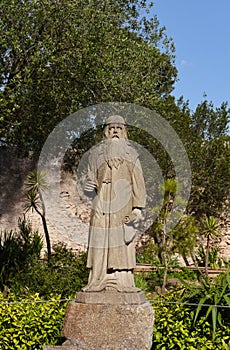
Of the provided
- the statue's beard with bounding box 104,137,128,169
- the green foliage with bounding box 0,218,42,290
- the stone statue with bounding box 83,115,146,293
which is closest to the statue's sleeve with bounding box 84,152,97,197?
the stone statue with bounding box 83,115,146,293

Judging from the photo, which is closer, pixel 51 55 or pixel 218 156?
pixel 51 55

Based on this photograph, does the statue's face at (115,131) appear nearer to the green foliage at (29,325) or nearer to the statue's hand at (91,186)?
the statue's hand at (91,186)

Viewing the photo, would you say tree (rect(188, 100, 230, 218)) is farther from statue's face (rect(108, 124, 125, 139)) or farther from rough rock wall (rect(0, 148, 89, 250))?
statue's face (rect(108, 124, 125, 139))

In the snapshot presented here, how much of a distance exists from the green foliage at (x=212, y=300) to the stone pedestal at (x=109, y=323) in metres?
0.58

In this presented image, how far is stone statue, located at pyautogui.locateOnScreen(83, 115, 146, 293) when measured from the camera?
4992 millimetres

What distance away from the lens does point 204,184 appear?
51.9 ft

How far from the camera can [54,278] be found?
8898mm

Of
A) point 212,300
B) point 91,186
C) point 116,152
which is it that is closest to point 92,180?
point 91,186

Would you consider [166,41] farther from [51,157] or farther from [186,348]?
[186,348]

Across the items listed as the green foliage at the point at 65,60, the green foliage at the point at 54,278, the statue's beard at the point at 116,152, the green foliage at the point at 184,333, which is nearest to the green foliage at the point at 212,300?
the green foliage at the point at 184,333

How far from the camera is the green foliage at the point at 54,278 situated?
28.2 feet

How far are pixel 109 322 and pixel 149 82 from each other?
6847 millimetres

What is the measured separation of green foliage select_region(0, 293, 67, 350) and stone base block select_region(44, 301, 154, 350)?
22.6 inches

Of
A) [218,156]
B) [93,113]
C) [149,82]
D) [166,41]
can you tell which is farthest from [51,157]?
[218,156]
